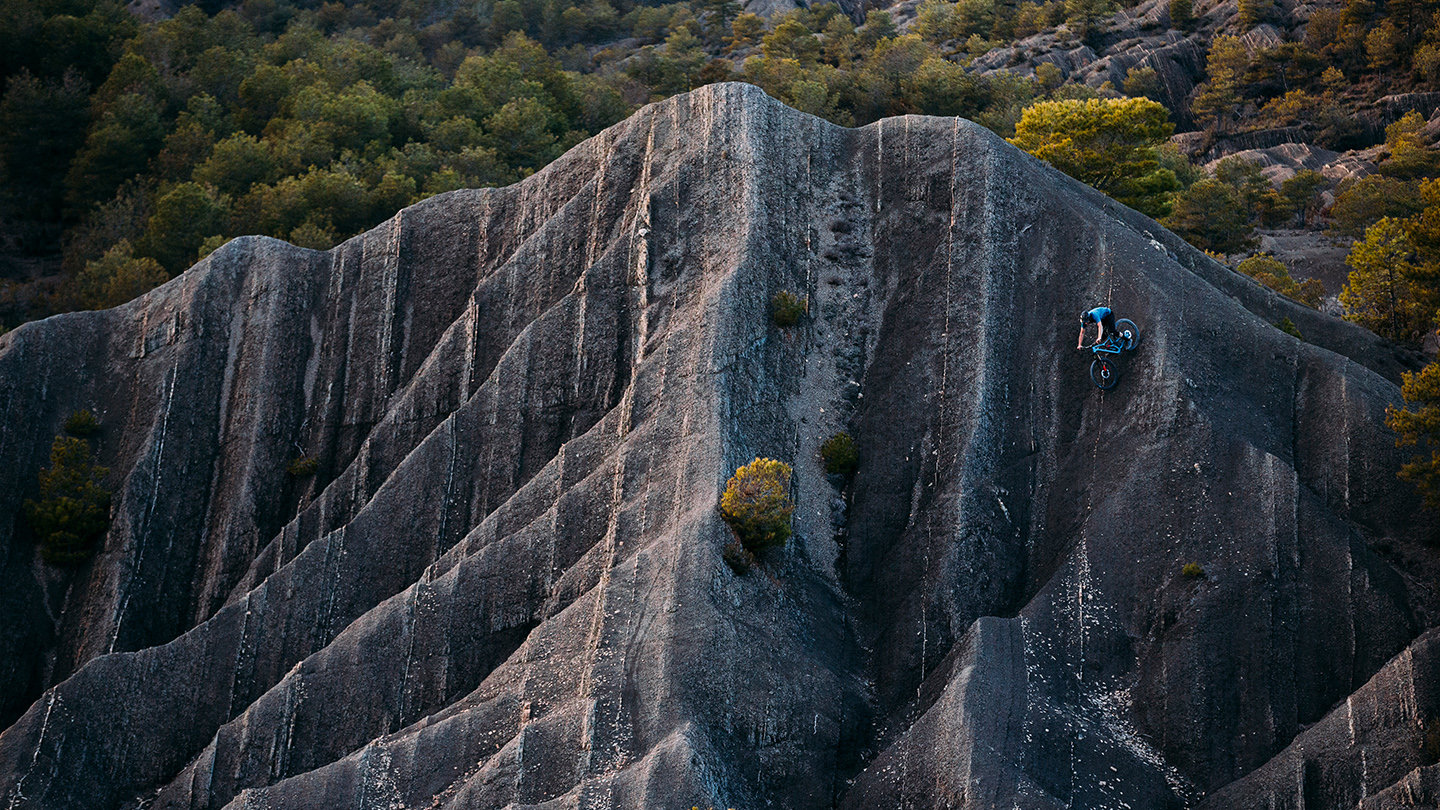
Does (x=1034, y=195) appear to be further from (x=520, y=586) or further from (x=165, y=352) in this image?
(x=165, y=352)

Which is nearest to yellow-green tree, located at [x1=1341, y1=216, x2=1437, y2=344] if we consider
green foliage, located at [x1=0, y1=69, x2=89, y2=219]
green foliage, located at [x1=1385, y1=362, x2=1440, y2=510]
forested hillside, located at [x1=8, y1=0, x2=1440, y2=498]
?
forested hillside, located at [x1=8, y1=0, x2=1440, y2=498]

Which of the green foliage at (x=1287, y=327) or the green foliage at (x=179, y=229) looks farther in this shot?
the green foliage at (x=179, y=229)

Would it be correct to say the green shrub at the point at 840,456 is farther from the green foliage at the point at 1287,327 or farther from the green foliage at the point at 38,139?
the green foliage at the point at 38,139

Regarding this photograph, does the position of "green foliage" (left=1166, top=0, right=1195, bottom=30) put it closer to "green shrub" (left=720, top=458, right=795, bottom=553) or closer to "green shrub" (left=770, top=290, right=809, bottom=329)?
"green shrub" (left=770, top=290, right=809, bottom=329)

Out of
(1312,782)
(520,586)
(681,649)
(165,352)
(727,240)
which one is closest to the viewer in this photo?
(1312,782)

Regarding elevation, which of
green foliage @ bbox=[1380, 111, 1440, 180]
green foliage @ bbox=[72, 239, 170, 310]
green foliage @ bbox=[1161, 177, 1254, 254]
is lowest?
green foliage @ bbox=[1380, 111, 1440, 180]

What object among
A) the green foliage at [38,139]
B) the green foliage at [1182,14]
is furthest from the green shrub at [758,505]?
the green foliage at [1182,14]

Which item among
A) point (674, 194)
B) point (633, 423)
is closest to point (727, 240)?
point (674, 194)
